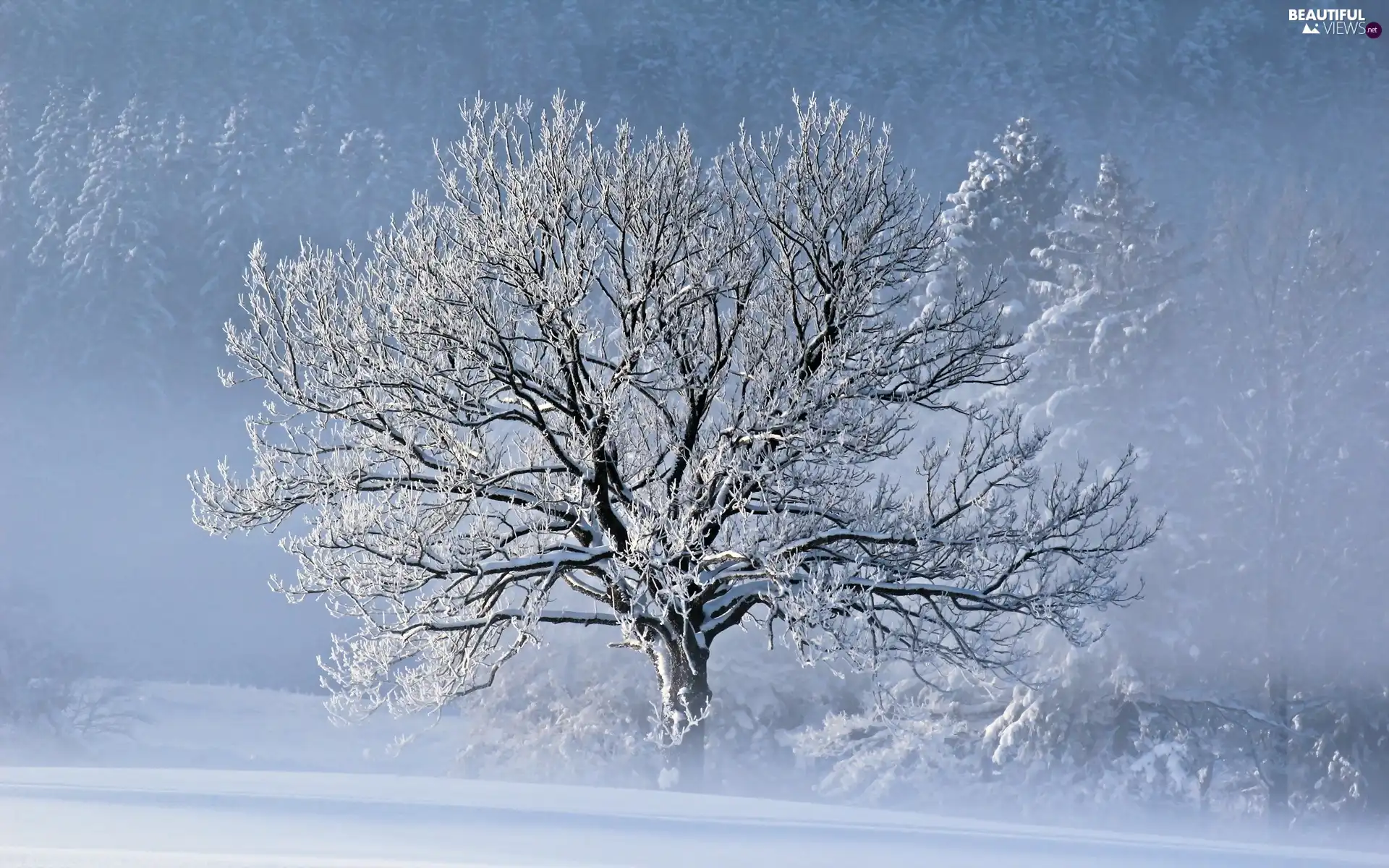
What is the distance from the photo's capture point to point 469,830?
7621 mm

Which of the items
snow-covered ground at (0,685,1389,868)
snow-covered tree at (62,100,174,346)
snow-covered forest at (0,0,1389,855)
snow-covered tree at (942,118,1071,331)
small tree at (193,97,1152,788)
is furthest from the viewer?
snow-covered tree at (62,100,174,346)

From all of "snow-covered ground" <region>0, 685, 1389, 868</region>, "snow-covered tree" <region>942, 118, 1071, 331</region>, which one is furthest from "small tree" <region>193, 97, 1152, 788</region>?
"snow-covered tree" <region>942, 118, 1071, 331</region>

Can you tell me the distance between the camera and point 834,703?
25.9 meters

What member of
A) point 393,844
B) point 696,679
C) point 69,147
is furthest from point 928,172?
point 393,844

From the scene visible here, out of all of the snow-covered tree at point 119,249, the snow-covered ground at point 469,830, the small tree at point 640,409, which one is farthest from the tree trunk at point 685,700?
the snow-covered tree at point 119,249

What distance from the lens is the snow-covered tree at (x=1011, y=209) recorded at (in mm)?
33281

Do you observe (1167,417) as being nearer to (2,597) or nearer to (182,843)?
(182,843)

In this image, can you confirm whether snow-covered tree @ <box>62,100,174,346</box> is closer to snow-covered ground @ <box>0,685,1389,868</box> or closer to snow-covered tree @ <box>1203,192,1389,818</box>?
snow-covered tree @ <box>1203,192,1389,818</box>

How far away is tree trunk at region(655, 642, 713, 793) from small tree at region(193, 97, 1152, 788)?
0.10 feet

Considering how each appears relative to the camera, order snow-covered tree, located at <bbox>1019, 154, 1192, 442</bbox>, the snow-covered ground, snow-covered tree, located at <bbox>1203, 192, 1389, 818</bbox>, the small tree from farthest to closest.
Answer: snow-covered tree, located at <bbox>1019, 154, 1192, 442</bbox>, snow-covered tree, located at <bbox>1203, 192, 1389, 818</bbox>, the small tree, the snow-covered ground

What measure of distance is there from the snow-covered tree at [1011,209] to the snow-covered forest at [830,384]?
0.12 m

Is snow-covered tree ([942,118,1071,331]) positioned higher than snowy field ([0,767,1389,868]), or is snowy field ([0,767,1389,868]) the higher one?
snow-covered tree ([942,118,1071,331])

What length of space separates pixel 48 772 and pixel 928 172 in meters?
54.5

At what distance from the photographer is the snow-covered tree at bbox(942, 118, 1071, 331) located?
33.3m
